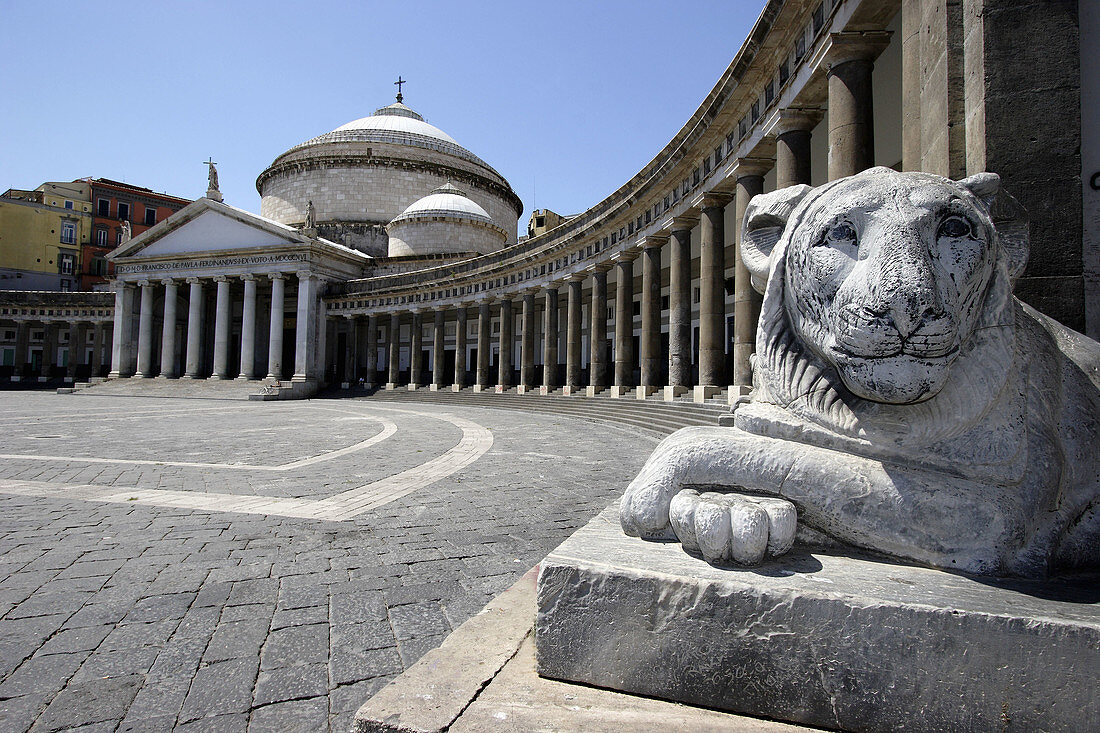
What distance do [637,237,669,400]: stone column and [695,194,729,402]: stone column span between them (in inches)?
134

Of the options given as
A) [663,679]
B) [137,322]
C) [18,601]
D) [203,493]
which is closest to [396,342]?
[137,322]

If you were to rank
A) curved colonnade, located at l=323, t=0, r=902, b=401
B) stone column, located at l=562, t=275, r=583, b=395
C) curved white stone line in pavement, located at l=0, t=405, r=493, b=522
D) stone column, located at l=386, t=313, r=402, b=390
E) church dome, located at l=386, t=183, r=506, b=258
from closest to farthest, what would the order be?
curved white stone line in pavement, located at l=0, t=405, r=493, b=522 < curved colonnade, located at l=323, t=0, r=902, b=401 < stone column, located at l=562, t=275, r=583, b=395 < stone column, located at l=386, t=313, r=402, b=390 < church dome, located at l=386, t=183, r=506, b=258

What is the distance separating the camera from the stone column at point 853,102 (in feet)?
29.4

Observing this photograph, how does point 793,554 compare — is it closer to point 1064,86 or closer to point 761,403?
point 761,403

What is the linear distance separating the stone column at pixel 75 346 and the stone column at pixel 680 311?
159ft

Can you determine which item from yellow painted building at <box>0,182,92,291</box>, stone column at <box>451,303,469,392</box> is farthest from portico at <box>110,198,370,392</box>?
yellow painted building at <box>0,182,92,291</box>

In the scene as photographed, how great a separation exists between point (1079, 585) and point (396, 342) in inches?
1419

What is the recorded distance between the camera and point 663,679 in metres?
1.88

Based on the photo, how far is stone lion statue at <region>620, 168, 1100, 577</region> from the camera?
6.29ft

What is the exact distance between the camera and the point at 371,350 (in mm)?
39344

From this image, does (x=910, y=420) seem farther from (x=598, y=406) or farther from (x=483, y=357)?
(x=483, y=357)

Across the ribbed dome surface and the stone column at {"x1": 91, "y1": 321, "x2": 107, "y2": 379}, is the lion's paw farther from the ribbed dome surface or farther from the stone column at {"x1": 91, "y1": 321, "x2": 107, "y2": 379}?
the stone column at {"x1": 91, "y1": 321, "x2": 107, "y2": 379}

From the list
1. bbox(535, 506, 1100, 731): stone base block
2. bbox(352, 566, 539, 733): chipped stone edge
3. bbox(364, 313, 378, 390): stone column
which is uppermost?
bbox(364, 313, 378, 390): stone column

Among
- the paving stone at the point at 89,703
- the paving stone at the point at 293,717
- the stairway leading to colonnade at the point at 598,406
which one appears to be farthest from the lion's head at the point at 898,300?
the stairway leading to colonnade at the point at 598,406
